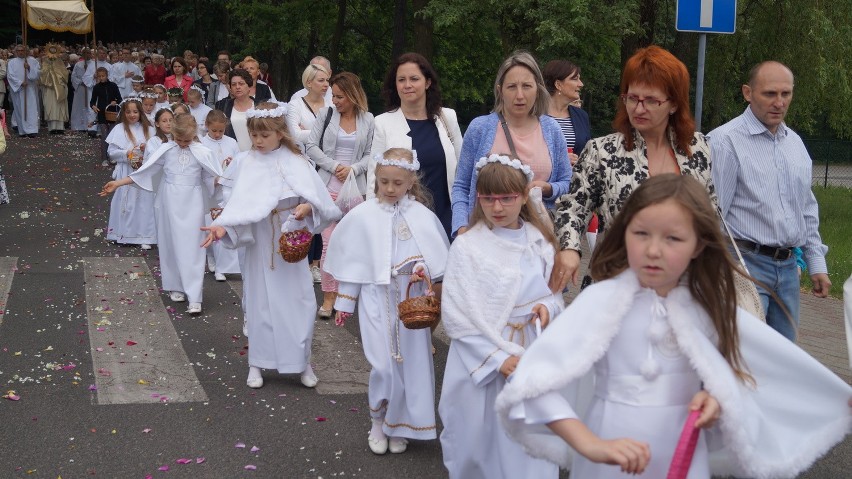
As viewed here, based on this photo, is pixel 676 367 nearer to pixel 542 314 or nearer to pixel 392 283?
pixel 542 314

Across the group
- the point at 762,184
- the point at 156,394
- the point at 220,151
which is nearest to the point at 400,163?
the point at 762,184

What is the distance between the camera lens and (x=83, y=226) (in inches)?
602

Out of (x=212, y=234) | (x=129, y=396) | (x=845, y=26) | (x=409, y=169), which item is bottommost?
(x=129, y=396)

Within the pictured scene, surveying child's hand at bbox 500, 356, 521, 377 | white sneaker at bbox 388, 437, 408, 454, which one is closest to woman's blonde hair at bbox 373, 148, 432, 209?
white sneaker at bbox 388, 437, 408, 454

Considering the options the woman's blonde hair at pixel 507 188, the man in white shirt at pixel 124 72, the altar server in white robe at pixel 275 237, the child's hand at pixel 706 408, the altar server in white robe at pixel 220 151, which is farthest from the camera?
the man in white shirt at pixel 124 72

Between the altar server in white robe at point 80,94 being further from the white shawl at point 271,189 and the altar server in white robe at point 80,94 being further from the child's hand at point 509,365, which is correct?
the child's hand at point 509,365

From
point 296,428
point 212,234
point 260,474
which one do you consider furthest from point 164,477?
point 212,234

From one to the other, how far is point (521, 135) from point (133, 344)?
380cm

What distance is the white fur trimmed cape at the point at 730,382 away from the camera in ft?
10.9

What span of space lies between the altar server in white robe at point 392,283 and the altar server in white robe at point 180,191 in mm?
4082

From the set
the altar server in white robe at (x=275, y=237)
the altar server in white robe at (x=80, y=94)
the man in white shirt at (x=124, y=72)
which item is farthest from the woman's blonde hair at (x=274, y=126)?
the altar server in white robe at (x=80, y=94)

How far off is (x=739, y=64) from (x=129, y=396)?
1565 cm

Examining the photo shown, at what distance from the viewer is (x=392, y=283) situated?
6.18m

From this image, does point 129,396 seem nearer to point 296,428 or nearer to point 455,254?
point 296,428
